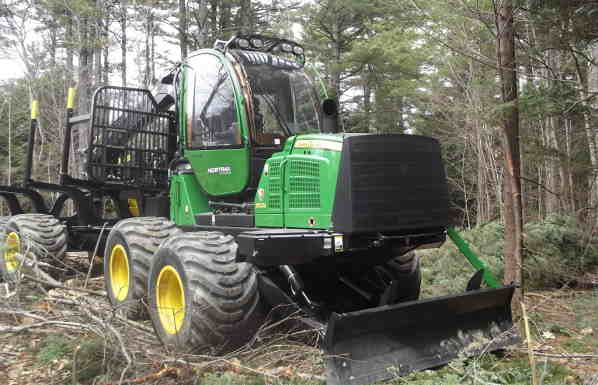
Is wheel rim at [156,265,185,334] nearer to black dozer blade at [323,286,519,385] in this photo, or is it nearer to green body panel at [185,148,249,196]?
green body panel at [185,148,249,196]

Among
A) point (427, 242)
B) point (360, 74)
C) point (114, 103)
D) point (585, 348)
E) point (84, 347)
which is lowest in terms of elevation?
point (585, 348)

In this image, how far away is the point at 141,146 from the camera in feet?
22.5

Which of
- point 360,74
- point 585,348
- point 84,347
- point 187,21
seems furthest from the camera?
point 360,74

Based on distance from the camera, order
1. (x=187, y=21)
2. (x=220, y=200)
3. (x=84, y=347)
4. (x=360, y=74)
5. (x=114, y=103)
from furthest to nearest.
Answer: (x=360, y=74), (x=187, y=21), (x=114, y=103), (x=220, y=200), (x=84, y=347)

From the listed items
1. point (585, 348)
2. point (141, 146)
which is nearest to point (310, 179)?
point (585, 348)

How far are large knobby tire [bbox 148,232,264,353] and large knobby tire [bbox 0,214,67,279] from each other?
3.28 meters

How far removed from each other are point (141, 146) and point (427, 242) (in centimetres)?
407

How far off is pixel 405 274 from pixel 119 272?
3.16m

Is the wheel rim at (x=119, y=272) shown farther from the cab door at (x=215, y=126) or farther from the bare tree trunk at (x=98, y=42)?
the bare tree trunk at (x=98, y=42)

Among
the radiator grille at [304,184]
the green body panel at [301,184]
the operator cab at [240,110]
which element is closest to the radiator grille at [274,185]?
the green body panel at [301,184]

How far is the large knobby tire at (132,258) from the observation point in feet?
17.3

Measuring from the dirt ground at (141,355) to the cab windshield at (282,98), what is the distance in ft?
6.39

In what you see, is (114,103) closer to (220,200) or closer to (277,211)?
(220,200)

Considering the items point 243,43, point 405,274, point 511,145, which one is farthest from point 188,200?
point 511,145
